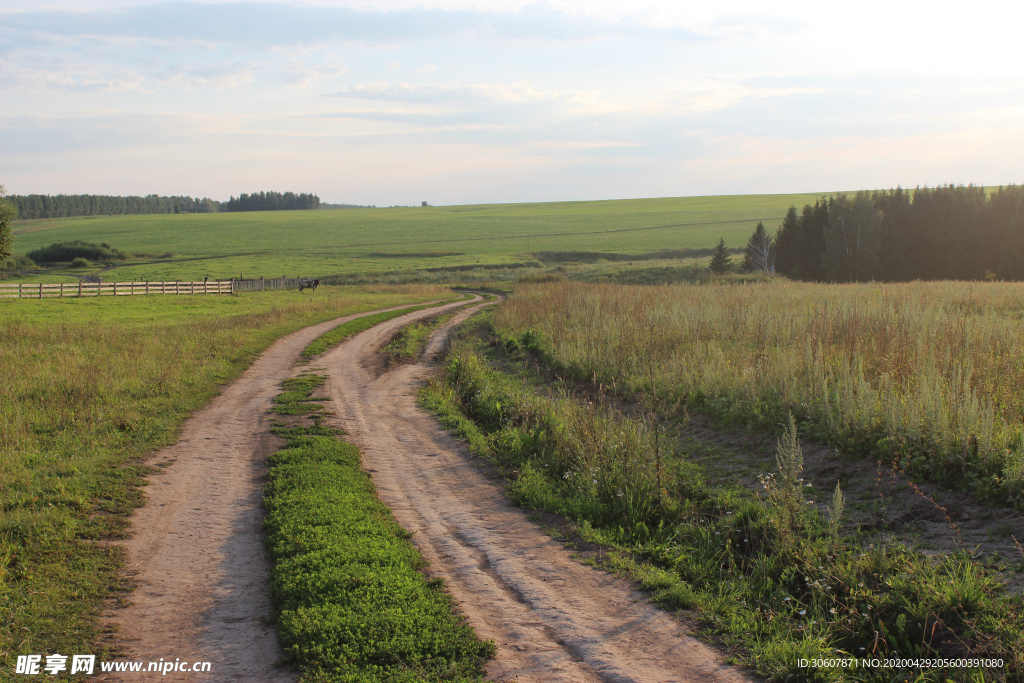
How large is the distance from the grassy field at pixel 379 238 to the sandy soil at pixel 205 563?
59766 millimetres

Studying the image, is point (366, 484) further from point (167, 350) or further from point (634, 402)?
point (167, 350)

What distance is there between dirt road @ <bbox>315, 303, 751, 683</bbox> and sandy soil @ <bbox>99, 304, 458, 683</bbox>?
58.6 inches

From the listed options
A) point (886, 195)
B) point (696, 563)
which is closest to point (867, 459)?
point (696, 563)

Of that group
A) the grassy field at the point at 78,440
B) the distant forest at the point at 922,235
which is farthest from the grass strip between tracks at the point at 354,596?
the distant forest at the point at 922,235

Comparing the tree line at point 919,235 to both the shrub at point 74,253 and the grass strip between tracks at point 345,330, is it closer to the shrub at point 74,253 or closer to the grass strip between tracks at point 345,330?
the grass strip between tracks at point 345,330

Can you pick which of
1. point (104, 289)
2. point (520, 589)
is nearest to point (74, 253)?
point (104, 289)

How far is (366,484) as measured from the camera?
7.72 meters

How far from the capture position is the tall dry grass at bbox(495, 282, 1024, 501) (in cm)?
659

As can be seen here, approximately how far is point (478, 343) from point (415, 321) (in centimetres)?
845

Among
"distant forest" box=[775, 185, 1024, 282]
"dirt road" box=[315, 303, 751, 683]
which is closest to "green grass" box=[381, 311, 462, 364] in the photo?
"dirt road" box=[315, 303, 751, 683]

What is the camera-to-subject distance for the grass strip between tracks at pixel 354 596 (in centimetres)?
409

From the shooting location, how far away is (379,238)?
10125 cm

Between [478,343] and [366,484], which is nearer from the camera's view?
[366,484]

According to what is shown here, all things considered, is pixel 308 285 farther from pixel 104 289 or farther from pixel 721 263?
pixel 721 263
